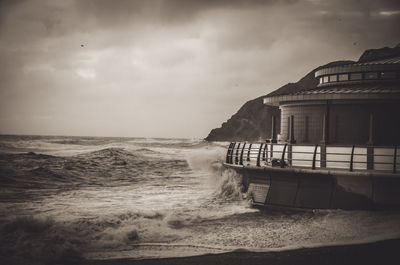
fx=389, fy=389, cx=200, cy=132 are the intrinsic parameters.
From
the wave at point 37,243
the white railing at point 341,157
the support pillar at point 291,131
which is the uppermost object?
the support pillar at point 291,131

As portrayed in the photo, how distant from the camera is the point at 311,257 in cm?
1081

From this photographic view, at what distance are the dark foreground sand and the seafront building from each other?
11.3 feet

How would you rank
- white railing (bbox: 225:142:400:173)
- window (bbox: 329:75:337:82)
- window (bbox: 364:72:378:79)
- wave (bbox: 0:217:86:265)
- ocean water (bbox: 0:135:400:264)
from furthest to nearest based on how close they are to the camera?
1. window (bbox: 329:75:337:82)
2. window (bbox: 364:72:378:79)
3. white railing (bbox: 225:142:400:173)
4. ocean water (bbox: 0:135:400:264)
5. wave (bbox: 0:217:86:265)

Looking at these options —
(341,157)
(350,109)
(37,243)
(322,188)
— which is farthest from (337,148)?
(37,243)

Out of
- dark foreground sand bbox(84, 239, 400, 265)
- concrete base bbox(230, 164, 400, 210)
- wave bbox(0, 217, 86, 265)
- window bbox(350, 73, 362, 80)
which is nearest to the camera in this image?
dark foreground sand bbox(84, 239, 400, 265)

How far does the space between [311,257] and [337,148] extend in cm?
635

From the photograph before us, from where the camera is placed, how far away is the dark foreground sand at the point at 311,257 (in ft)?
34.2

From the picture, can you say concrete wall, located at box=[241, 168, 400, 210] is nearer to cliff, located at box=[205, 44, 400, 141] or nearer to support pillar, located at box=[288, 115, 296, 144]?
support pillar, located at box=[288, 115, 296, 144]

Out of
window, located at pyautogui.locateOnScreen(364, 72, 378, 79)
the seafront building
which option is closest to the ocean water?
the seafront building

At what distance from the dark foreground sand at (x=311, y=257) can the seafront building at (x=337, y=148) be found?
3448mm

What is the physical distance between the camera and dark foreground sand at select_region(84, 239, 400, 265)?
10.4m

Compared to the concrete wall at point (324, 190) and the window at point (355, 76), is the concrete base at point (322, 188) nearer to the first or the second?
the concrete wall at point (324, 190)

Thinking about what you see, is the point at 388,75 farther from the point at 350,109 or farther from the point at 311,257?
the point at 311,257

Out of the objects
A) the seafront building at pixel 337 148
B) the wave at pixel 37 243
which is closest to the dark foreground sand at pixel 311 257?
the wave at pixel 37 243
